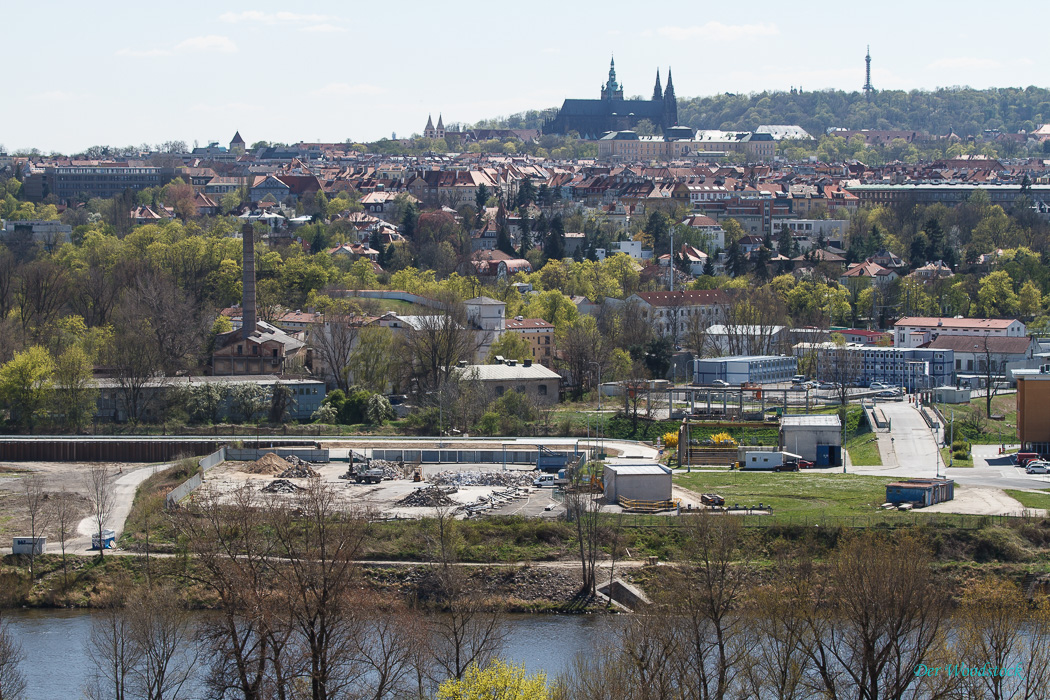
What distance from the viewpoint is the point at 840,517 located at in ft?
93.8

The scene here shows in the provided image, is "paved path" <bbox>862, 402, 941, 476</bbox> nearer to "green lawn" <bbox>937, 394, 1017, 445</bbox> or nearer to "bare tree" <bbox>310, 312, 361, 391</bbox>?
"green lawn" <bbox>937, 394, 1017, 445</bbox>

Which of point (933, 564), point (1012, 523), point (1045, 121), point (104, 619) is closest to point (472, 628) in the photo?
point (104, 619)

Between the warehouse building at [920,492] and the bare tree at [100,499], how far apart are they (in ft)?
48.5

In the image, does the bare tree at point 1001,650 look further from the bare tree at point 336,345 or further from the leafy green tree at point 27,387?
the leafy green tree at point 27,387

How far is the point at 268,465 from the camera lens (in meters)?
34.5

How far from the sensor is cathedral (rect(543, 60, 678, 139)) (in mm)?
144750

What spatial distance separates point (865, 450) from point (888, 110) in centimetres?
15295

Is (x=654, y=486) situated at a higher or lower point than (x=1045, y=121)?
lower

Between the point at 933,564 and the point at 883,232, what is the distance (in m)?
50.6

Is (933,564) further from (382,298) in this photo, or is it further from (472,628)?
(382,298)

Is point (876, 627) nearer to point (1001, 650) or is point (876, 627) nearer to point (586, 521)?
point (1001, 650)

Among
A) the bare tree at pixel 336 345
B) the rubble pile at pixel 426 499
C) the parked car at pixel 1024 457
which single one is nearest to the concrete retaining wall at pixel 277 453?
the rubble pile at pixel 426 499

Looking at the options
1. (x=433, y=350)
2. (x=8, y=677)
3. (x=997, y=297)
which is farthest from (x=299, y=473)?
(x=997, y=297)

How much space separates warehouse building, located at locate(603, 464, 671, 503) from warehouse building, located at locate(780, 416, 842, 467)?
5857 millimetres
